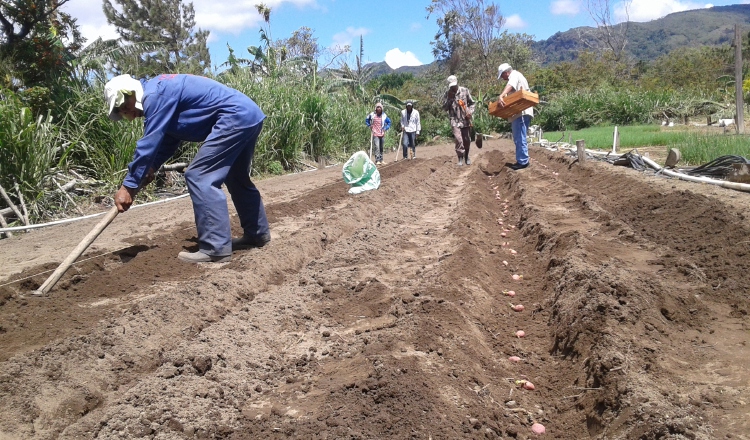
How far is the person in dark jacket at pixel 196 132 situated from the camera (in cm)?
439

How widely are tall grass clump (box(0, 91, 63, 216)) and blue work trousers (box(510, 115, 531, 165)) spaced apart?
276 inches

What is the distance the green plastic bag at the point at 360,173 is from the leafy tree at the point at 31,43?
16.8 ft

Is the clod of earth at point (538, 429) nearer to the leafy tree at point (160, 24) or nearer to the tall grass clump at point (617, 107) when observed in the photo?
the tall grass clump at point (617, 107)

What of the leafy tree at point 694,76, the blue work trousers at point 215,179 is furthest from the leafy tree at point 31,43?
the leafy tree at point 694,76

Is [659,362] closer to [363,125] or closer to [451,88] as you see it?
[451,88]

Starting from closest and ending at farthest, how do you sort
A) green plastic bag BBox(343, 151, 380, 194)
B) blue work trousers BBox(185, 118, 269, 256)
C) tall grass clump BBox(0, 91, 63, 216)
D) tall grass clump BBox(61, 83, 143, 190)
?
blue work trousers BBox(185, 118, 269, 256) < tall grass clump BBox(0, 91, 63, 216) < green plastic bag BBox(343, 151, 380, 194) < tall grass clump BBox(61, 83, 143, 190)

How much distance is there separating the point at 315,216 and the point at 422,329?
4081 millimetres

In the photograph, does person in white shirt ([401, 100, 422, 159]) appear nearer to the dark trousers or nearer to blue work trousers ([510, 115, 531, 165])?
the dark trousers

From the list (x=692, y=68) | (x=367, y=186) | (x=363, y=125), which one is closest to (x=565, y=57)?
(x=692, y=68)

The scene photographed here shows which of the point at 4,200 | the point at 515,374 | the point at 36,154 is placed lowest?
the point at 515,374

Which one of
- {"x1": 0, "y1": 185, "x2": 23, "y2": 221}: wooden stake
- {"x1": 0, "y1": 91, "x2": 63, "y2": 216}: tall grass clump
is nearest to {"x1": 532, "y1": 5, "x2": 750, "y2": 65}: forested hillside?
{"x1": 0, "y1": 91, "x2": 63, "y2": 216}: tall grass clump

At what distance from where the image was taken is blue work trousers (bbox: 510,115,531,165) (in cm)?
950

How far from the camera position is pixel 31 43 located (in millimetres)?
9180

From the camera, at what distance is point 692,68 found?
3566cm
